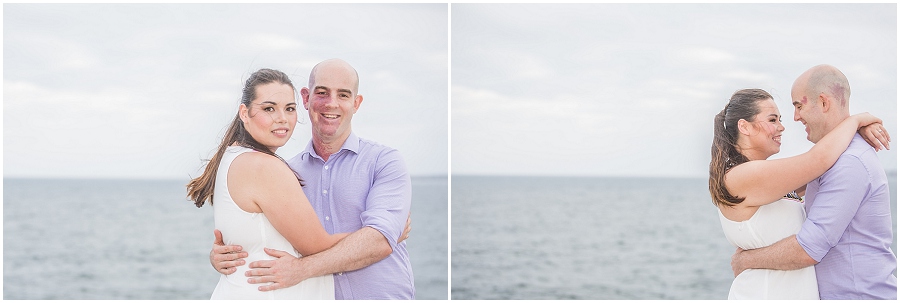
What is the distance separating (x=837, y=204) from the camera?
3.14 m

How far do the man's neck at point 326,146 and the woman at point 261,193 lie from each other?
0.16m

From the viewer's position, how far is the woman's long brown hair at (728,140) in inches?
129

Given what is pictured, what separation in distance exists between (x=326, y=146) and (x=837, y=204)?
1952mm

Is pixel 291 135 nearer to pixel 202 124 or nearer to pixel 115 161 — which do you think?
pixel 202 124

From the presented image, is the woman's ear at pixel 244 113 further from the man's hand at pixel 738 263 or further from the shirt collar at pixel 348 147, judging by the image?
the man's hand at pixel 738 263

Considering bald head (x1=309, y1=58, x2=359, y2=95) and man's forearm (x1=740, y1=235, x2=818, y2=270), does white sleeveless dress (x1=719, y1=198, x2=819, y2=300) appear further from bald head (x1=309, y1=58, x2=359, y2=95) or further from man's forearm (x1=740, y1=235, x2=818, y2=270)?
bald head (x1=309, y1=58, x2=359, y2=95)

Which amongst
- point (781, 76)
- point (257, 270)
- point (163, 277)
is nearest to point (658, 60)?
point (781, 76)

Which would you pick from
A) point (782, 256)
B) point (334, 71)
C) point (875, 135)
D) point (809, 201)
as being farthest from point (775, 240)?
point (334, 71)

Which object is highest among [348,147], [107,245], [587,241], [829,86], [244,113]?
[829,86]

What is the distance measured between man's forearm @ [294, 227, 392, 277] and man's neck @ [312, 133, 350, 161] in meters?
0.36

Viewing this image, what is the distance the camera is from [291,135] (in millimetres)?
3441

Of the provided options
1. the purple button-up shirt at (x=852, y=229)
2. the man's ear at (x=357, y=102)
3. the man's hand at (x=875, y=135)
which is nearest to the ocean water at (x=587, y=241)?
the man's ear at (x=357, y=102)

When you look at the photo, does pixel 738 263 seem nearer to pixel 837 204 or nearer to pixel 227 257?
pixel 837 204

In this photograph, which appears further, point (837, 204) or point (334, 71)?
point (334, 71)
